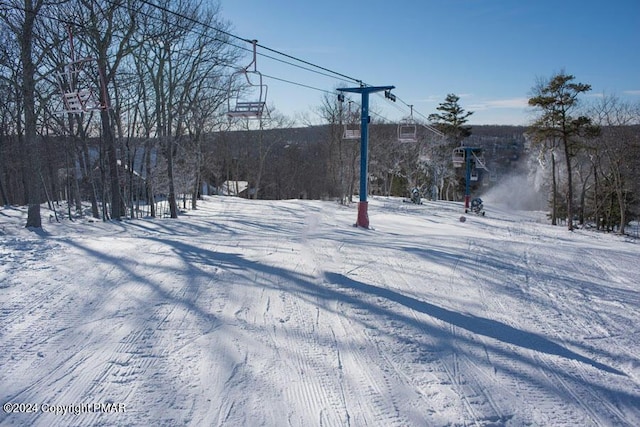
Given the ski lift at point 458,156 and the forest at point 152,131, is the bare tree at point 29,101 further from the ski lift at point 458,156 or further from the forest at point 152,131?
the ski lift at point 458,156

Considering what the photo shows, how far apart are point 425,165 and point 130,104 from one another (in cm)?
3260

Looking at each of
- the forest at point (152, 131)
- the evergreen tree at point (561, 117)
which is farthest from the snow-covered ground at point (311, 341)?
the evergreen tree at point (561, 117)

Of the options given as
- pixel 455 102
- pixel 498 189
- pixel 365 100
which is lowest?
pixel 498 189

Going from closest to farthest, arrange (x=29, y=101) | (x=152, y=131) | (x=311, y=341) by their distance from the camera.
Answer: (x=311, y=341) < (x=29, y=101) < (x=152, y=131)

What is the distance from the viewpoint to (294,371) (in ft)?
11.2

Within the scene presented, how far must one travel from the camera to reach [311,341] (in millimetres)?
3980

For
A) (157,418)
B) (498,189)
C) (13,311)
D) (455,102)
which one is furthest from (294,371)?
(498,189)

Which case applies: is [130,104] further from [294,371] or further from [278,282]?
[294,371]

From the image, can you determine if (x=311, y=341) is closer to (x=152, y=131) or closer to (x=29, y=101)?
(x=29, y=101)

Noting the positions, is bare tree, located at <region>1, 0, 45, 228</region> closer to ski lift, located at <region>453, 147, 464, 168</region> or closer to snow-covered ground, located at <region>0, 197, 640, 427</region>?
snow-covered ground, located at <region>0, 197, 640, 427</region>

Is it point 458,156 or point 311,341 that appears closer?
point 311,341

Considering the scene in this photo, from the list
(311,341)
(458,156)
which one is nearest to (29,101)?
(311,341)

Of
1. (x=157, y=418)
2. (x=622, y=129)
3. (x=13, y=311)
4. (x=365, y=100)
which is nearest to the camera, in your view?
(x=157, y=418)

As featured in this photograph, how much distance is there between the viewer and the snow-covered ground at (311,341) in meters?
2.94
